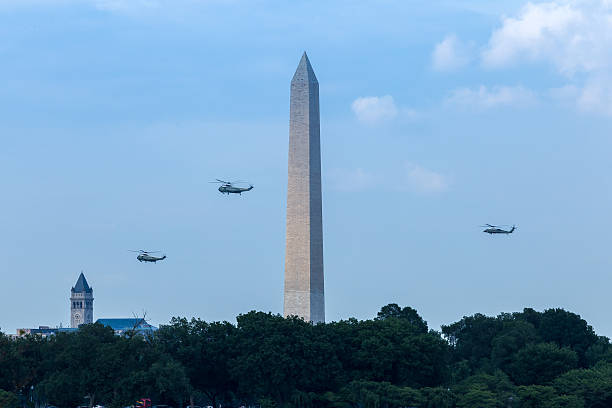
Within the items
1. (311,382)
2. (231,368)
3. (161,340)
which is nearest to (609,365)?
(311,382)

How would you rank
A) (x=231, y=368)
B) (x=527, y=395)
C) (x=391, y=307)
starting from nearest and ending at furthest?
(x=527, y=395), (x=231, y=368), (x=391, y=307)

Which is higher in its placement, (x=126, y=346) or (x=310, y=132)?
(x=310, y=132)

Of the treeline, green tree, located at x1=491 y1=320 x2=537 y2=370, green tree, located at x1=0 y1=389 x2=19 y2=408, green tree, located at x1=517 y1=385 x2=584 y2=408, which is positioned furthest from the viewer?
green tree, located at x1=491 y1=320 x2=537 y2=370

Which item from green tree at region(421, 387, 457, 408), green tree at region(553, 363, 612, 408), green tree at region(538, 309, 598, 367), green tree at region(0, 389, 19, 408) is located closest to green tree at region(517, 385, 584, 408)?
green tree at region(553, 363, 612, 408)

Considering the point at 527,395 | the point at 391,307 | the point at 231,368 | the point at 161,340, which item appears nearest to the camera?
the point at 527,395

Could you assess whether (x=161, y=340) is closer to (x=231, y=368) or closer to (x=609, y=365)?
(x=231, y=368)

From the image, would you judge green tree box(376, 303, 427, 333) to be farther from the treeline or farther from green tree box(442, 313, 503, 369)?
the treeline

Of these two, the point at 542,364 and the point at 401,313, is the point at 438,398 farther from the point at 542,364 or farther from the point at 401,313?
the point at 401,313
